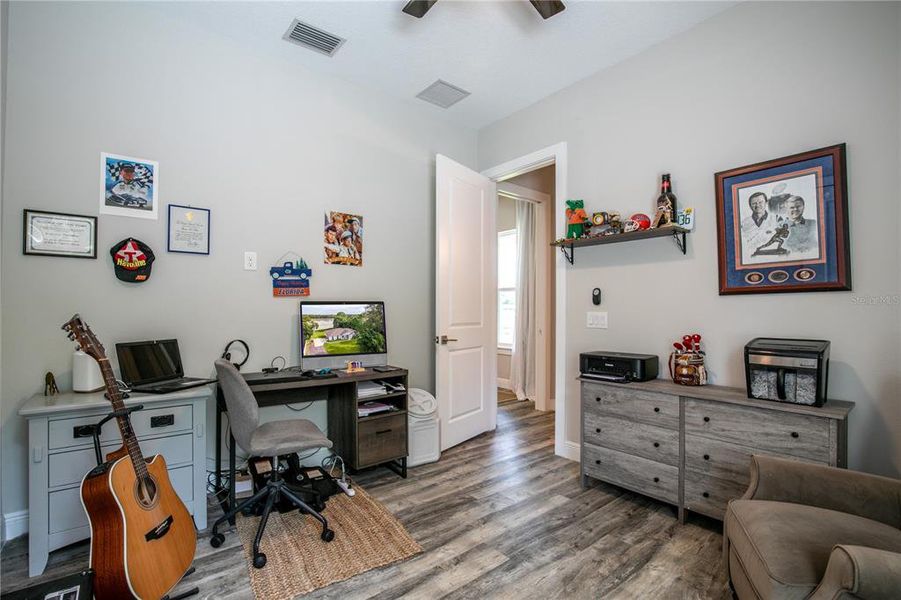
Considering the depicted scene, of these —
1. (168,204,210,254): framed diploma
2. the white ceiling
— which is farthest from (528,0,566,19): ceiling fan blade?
(168,204,210,254): framed diploma

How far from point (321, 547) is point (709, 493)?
197cm

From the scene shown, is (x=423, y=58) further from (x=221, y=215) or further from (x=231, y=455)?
(x=231, y=455)

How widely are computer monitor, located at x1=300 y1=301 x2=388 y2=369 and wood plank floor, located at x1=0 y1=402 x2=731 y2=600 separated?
831 millimetres

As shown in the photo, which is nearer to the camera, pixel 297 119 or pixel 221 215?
pixel 221 215

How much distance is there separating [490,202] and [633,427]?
2303 mm

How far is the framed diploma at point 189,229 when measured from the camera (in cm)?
251

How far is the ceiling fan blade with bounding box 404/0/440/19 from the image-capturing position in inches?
85.4

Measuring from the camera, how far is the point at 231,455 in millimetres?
2414

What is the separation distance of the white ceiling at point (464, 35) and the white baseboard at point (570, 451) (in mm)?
2781

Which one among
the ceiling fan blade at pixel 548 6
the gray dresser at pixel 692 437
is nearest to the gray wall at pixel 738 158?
the gray dresser at pixel 692 437

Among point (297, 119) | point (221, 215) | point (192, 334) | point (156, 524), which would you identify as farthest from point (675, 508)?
point (297, 119)

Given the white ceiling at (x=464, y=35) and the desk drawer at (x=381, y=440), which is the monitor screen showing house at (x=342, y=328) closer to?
the desk drawer at (x=381, y=440)

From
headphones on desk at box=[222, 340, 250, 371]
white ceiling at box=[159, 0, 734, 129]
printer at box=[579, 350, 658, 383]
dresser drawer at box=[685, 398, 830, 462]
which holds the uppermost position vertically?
white ceiling at box=[159, 0, 734, 129]

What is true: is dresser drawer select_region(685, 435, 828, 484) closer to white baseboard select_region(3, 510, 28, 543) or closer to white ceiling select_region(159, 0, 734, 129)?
white ceiling select_region(159, 0, 734, 129)
